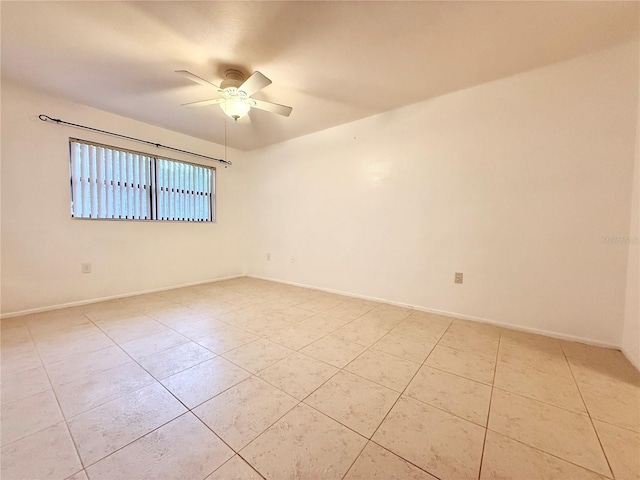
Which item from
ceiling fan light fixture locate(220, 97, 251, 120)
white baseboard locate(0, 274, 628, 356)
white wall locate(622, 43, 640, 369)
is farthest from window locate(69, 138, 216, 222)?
white wall locate(622, 43, 640, 369)

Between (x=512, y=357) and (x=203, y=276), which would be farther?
(x=203, y=276)

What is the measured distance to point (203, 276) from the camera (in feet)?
13.6

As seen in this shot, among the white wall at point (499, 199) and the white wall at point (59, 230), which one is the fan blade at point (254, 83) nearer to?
the white wall at point (499, 199)

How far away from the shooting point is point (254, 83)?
193 cm

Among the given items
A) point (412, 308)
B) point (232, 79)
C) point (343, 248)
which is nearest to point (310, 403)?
point (412, 308)

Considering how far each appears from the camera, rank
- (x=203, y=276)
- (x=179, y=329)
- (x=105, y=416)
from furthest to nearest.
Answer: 1. (x=203, y=276)
2. (x=179, y=329)
3. (x=105, y=416)

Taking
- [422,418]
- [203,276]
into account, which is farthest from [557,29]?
[203,276]

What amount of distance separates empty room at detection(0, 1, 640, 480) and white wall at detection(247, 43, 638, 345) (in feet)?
0.06

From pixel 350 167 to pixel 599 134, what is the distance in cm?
232

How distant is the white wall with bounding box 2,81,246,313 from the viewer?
8.17 ft

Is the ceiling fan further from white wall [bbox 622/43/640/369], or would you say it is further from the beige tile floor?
white wall [bbox 622/43/640/369]

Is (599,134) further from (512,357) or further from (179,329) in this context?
(179,329)

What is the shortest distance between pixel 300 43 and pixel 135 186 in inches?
117

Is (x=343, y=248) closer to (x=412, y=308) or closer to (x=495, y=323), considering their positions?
(x=412, y=308)
